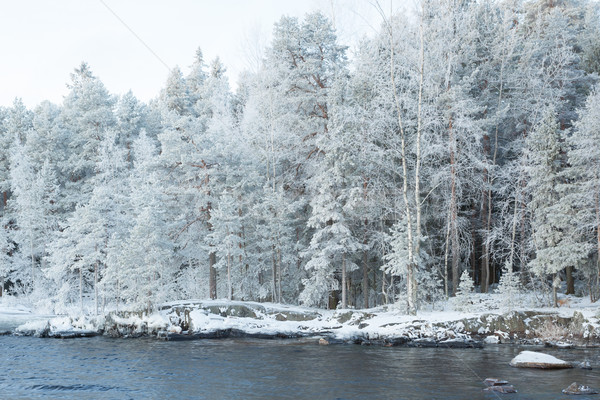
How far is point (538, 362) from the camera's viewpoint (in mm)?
14219

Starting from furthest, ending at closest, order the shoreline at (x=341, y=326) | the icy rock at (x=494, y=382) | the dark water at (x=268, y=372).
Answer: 1. the shoreline at (x=341, y=326)
2. the icy rock at (x=494, y=382)
3. the dark water at (x=268, y=372)

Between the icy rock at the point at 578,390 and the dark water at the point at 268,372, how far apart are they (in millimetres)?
326

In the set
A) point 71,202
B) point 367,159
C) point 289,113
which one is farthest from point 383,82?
point 71,202

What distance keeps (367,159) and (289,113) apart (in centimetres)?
611

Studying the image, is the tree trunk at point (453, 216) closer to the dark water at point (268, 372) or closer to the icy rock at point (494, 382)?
the dark water at point (268, 372)

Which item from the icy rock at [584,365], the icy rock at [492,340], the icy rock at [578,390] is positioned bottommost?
the icy rock at [492,340]

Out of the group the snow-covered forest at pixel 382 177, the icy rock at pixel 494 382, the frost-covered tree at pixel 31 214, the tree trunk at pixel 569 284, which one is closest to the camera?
the icy rock at pixel 494 382

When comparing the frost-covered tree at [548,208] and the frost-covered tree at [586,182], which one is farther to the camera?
the frost-covered tree at [548,208]

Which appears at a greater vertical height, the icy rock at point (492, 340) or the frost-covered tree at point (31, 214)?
the frost-covered tree at point (31, 214)

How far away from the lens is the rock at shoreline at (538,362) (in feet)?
46.5

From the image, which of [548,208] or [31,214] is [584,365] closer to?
[548,208]

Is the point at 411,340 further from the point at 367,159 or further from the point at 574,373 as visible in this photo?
the point at 367,159

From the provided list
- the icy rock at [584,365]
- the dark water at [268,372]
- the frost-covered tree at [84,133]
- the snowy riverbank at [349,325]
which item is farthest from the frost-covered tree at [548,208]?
the frost-covered tree at [84,133]

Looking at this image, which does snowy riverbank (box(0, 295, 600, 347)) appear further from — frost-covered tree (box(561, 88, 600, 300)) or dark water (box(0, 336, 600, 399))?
frost-covered tree (box(561, 88, 600, 300))
